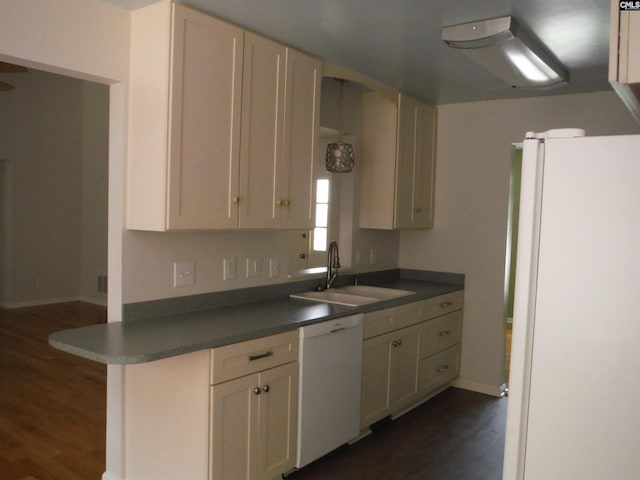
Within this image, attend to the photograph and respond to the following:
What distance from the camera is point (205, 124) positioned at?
8.70 ft

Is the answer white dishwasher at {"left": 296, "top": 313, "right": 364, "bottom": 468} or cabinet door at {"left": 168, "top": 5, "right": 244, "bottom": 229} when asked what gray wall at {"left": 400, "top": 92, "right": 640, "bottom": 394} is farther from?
cabinet door at {"left": 168, "top": 5, "right": 244, "bottom": 229}

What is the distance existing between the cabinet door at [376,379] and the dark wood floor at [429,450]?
0.54ft

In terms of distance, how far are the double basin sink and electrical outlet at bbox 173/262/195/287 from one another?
33.3 inches

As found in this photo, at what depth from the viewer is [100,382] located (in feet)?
14.7

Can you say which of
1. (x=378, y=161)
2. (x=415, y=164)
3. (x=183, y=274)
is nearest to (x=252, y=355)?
(x=183, y=274)

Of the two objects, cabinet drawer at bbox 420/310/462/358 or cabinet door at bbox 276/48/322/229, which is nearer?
→ cabinet door at bbox 276/48/322/229

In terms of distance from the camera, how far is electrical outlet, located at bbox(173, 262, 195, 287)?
9.60 ft

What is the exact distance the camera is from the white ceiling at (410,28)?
2.51 meters

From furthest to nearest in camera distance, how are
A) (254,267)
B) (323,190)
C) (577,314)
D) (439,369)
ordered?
(323,190), (439,369), (254,267), (577,314)

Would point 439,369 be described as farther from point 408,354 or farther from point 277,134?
point 277,134

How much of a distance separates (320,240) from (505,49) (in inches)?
98.7

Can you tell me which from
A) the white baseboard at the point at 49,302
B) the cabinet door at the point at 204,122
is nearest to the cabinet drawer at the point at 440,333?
the cabinet door at the point at 204,122

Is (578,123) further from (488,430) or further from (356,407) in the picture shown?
(356,407)

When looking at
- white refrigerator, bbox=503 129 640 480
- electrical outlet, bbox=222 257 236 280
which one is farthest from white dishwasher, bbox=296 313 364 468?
white refrigerator, bbox=503 129 640 480
